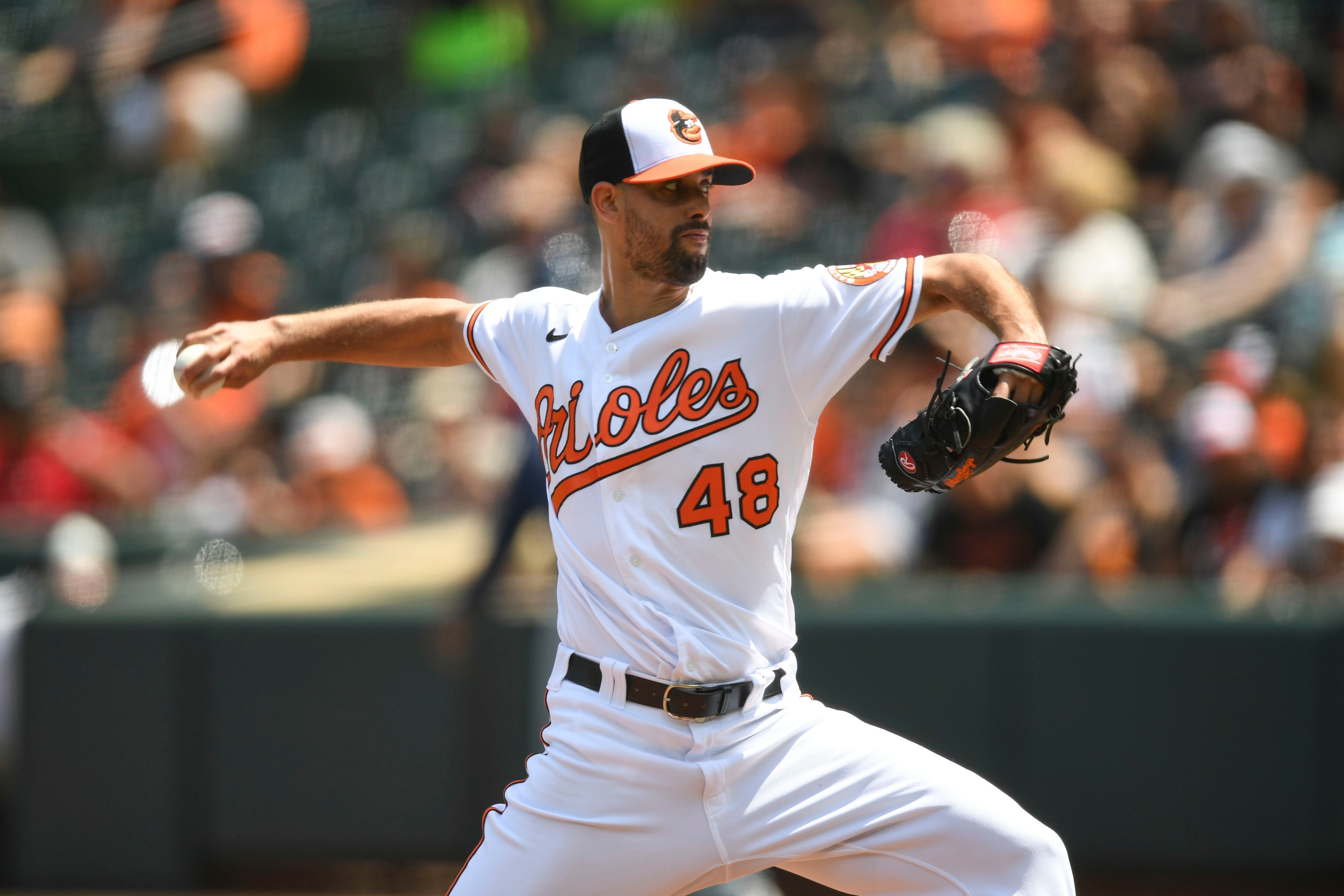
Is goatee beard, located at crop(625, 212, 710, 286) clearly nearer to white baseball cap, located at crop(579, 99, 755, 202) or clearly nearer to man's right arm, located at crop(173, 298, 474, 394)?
white baseball cap, located at crop(579, 99, 755, 202)

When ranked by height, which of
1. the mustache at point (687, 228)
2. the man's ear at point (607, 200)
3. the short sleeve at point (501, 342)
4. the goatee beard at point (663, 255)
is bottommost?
the short sleeve at point (501, 342)

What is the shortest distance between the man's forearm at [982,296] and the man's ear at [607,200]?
0.63m

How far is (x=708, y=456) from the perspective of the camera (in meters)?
2.89

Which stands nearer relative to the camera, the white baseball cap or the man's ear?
the white baseball cap

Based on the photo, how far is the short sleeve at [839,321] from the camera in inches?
Result: 114

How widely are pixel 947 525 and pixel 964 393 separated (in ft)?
11.3

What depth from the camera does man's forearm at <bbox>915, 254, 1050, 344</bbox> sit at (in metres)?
2.64

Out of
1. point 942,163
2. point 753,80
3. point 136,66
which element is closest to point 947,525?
point 942,163

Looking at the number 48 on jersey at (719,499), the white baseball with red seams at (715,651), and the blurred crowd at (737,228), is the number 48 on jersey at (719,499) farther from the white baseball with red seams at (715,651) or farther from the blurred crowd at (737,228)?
the blurred crowd at (737,228)

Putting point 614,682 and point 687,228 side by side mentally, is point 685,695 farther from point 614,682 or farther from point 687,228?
point 687,228

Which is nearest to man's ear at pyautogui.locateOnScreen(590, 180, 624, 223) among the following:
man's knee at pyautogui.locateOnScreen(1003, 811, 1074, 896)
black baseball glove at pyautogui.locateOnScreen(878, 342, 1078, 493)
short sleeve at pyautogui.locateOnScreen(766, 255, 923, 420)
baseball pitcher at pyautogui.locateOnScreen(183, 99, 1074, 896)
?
baseball pitcher at pyautogui.locateOnScreen(183, 99, 1074, 896)

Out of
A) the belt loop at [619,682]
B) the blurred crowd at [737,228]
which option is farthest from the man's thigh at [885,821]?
the blurred crowd at [737,228]

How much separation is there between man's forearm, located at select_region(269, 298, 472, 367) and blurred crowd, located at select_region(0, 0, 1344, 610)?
0.92 ft

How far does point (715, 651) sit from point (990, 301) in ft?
2.75
